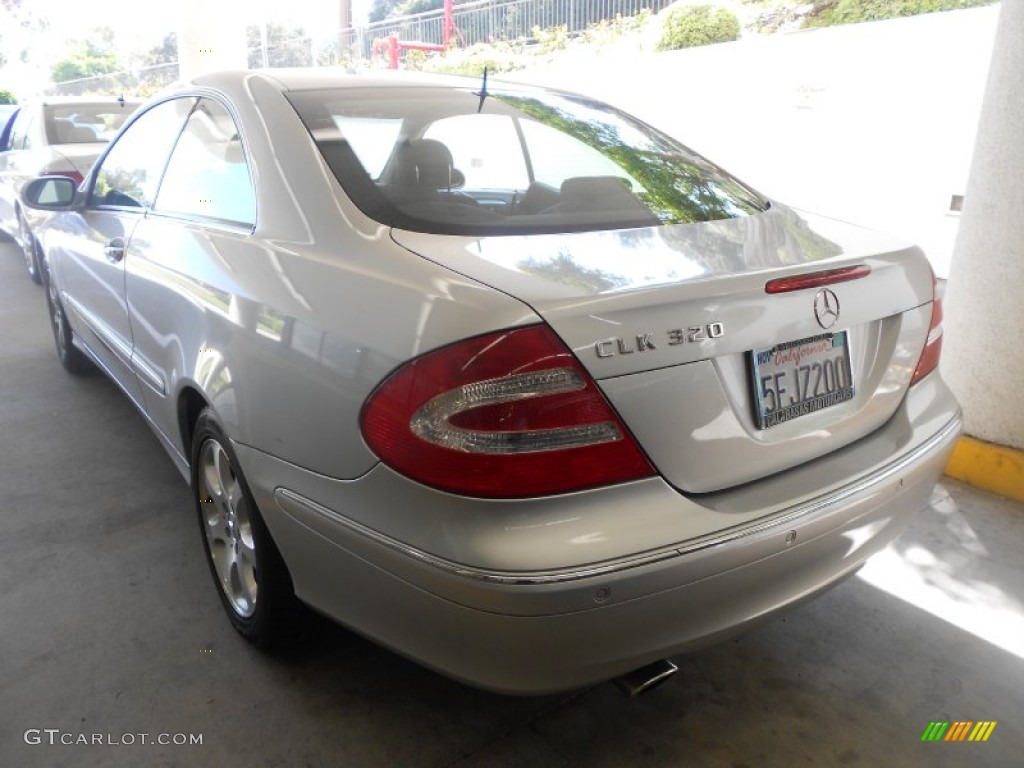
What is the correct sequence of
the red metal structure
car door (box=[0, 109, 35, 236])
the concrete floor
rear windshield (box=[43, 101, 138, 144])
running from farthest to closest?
1. the red metal structure
2. car door (box=[0, 109, 35, 236])
3. rear windshield (box=[43, 101, 138, 144])
4. the concrete floor

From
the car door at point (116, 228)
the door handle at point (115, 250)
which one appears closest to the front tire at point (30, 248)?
the car door at point (116, 228)

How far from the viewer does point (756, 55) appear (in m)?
9.13

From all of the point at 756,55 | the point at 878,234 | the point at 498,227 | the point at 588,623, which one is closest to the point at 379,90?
the point at 498,227

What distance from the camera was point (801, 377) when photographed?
1.75 meters

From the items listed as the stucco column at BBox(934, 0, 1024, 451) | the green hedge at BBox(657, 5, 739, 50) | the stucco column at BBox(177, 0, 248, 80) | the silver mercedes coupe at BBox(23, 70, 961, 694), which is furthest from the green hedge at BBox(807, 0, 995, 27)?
the silver mercedes coupe at BBox(23, 70, 961, 694)

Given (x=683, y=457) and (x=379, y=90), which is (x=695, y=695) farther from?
(x=379, y=90)

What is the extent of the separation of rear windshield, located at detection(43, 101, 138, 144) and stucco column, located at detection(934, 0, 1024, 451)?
653cm

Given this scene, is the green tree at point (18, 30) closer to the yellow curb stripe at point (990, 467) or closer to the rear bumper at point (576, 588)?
the yellow curb stripe at point (990, 467)

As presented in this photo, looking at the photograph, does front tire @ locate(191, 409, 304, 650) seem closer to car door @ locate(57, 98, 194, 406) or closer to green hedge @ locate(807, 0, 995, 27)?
car door @ locate(57, 98, 194, 406)

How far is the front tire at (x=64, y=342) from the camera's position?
4.46m

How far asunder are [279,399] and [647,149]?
4.69ft

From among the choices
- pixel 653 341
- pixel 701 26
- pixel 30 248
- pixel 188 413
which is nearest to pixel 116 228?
pixel 188 413

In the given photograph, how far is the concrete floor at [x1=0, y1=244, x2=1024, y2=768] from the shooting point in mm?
1970

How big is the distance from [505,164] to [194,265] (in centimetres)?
97
